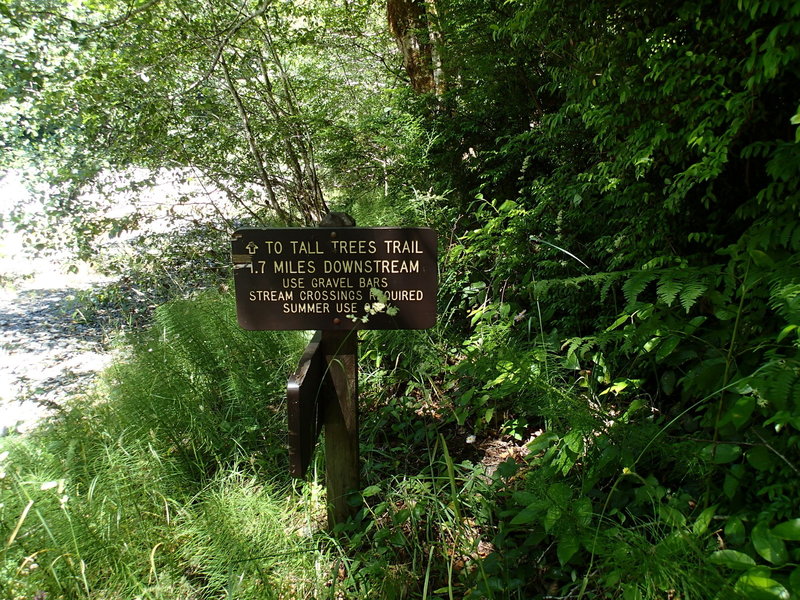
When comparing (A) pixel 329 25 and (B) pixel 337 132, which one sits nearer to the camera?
(B) pixel 337 132

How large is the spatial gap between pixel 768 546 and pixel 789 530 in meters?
0.08

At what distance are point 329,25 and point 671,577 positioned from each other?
8.36m

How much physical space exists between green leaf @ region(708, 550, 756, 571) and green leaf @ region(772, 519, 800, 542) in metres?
0.10

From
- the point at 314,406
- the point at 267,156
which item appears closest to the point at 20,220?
the point at 267,156

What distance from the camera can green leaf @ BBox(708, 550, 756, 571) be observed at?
3.67ft

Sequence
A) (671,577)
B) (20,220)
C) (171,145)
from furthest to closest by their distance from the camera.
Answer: (171,145), (20,220), (671,577)

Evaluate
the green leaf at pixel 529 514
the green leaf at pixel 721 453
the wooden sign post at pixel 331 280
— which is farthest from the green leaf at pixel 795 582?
Answer: the wooden sign post at pixel 331 280

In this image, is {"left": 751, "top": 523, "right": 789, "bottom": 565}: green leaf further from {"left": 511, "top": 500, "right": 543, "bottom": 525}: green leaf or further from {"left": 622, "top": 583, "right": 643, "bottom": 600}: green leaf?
{"left": 511, "top": 500, "right": 543, "bottom": 525}: green leaf

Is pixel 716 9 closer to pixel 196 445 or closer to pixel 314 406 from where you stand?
pixel 314 406

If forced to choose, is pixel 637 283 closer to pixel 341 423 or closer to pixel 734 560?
pixel 734 560

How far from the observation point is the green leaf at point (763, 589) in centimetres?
100

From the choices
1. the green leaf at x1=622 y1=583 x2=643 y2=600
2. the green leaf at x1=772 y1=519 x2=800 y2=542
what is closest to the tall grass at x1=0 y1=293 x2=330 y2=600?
the green leaf at x1=622 y1=583 x2=643 y2=600

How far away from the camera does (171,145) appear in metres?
6.36

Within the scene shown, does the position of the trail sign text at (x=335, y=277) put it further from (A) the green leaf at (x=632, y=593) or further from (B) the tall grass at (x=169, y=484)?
(A) the green leaf at (x=632, y=593)
